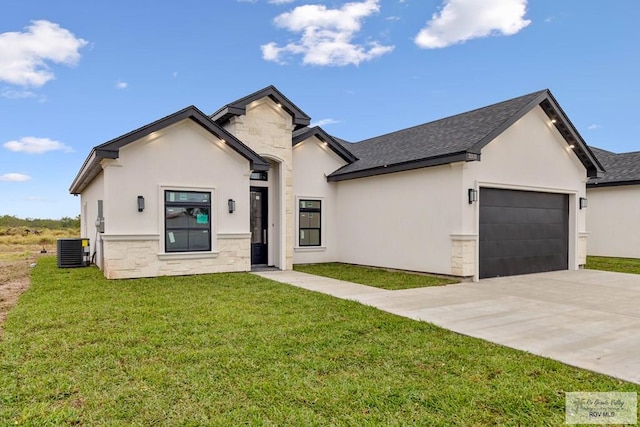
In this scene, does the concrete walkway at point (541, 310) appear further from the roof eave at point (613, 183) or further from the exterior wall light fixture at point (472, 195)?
the roof eave at point (613, 183)

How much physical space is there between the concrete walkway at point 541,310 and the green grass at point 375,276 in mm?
539

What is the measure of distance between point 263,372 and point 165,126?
762cm

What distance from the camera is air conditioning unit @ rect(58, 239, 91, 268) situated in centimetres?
1183

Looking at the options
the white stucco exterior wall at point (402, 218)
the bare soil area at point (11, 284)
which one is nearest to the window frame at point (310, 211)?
the white stucco exterior wall at point (402, 218)

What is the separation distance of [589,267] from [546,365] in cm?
1129

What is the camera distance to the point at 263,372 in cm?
368

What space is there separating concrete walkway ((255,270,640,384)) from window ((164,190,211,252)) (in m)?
2.03

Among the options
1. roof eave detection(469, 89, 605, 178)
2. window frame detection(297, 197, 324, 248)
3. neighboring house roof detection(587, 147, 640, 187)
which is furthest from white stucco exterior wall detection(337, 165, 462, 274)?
neighboring house roof detection(587, 147, 640, 187)

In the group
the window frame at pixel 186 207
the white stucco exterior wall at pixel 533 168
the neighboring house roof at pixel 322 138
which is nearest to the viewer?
the window frame at pixel 186 207

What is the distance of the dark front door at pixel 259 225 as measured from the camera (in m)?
12.2

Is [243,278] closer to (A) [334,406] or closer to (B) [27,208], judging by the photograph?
(A) [334,406]

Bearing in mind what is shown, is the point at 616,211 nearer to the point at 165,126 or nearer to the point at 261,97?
the point at 261,97

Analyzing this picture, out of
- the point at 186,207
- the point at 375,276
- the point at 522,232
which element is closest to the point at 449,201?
the point at 375,276

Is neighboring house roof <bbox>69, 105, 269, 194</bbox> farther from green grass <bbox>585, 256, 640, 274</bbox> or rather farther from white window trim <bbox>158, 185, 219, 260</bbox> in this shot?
green grass <bbox>585, 256, 640, 274</bbox>
